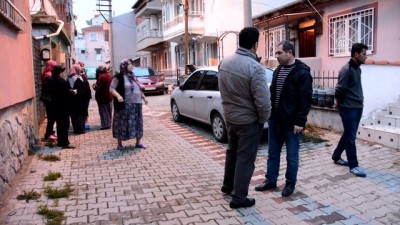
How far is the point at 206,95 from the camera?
8352 millimetres

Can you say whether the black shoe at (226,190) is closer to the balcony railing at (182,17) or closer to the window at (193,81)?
the window at (193,81)

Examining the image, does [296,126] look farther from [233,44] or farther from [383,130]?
[233,44]

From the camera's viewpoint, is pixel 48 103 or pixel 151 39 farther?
pixel 151 39

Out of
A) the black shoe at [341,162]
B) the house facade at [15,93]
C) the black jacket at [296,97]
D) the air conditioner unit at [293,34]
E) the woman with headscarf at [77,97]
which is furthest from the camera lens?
the air conditioner unit at [293,34]

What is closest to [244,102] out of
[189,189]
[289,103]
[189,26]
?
[289,103]

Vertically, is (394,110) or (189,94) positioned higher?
(189,94)

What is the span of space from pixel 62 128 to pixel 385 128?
6343 millimetres

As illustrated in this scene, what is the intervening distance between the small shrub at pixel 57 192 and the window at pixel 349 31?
851cm

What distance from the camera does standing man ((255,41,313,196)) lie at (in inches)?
173

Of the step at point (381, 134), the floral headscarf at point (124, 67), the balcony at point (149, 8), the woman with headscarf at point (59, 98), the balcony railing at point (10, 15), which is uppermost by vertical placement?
the balcony at point (149, 8)

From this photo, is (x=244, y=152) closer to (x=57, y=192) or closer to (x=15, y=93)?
(x=57, y=192)

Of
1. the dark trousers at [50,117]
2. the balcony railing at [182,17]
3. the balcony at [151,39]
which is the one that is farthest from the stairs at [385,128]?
the balcony at [151,39]

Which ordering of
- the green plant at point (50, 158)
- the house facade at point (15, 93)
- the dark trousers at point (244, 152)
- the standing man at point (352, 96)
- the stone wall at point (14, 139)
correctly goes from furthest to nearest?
the green plant at point (50, 158) < the standing man at point (352, 96) < the house facade at point (15, 93) < the stone wall at point (14, 139) < the dark trousers at point (244, 152)

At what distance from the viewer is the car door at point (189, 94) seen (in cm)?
907
